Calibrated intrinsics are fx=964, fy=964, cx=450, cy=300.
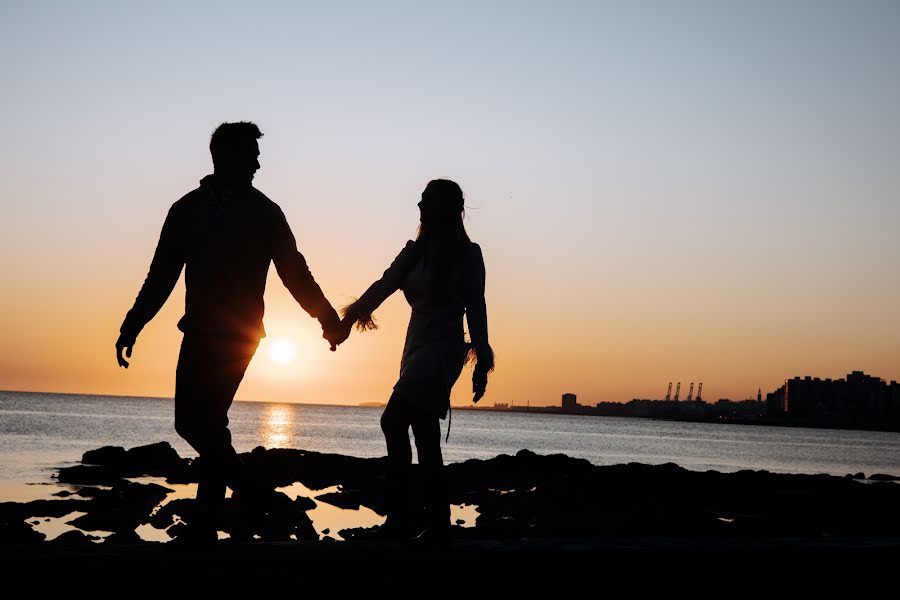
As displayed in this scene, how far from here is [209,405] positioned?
15.7 feet

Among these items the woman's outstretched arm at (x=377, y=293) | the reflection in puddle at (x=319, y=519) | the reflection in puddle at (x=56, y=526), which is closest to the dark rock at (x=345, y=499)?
the reflection in puddle at (x=319, y=519)

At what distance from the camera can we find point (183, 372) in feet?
15.8

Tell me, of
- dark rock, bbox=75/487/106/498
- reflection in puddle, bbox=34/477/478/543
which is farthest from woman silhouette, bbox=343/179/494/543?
dark rock, bbox=75/487/106/498

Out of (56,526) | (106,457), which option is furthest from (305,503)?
(106,457)

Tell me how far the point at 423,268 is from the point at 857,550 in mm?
2806

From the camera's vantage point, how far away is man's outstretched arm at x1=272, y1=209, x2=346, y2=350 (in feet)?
17.0

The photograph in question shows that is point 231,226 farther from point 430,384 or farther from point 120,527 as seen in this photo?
point 120,527

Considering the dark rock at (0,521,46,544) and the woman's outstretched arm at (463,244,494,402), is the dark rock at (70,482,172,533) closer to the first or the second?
the dark rock at (0,521,46,544)

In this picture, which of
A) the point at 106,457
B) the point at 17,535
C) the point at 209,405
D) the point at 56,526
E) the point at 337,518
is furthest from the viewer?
the point at 106,457

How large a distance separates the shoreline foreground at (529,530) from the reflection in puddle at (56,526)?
0.84 ft

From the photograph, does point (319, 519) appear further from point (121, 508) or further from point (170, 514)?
point (121, 508)

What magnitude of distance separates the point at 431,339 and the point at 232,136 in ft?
5.12

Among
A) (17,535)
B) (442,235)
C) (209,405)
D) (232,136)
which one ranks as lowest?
(17,535)

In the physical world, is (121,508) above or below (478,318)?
below
